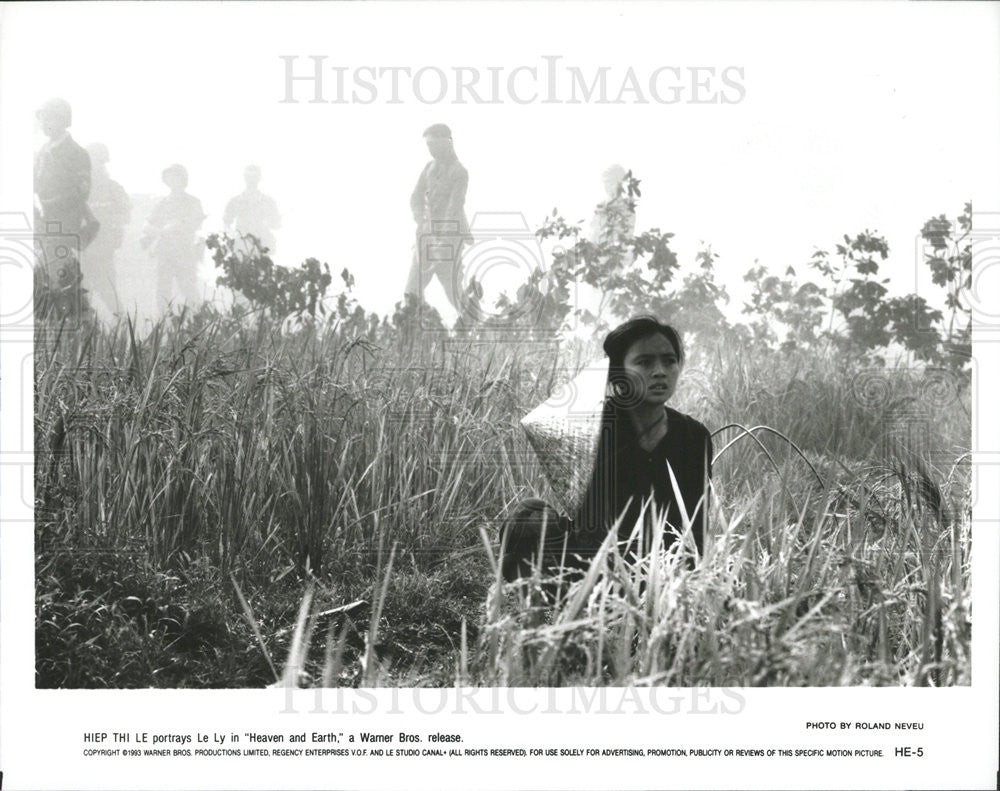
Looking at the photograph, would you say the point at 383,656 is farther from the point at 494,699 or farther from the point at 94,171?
the point at 94,171

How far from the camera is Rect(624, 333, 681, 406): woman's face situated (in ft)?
9.13

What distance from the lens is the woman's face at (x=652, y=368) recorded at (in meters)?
2.78

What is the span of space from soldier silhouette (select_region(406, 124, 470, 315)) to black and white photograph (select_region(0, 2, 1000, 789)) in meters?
0.01

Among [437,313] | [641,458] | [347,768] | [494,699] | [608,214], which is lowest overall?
[347,768]

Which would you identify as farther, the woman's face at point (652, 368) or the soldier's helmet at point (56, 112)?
the soldier's helmet at point (56, 112)

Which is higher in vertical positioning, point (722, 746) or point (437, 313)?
point (437, 313)

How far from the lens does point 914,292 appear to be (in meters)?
2.98

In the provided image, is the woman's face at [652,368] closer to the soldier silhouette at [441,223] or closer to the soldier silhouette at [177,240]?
the soldier silhouette at [441,223]

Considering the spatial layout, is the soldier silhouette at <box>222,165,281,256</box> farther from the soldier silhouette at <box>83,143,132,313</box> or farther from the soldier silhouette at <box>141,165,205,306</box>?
the soldier silhouette at <box>83,143,132,313</box>

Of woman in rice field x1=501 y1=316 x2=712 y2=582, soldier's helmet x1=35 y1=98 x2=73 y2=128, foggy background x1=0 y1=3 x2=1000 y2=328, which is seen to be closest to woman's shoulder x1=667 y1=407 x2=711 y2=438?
woman in rice field x1=501 y1=316 x2=712 y2=582

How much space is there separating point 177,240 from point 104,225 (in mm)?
241

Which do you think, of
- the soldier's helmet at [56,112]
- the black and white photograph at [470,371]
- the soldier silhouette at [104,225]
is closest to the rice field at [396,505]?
the black and white photograph at [470,371]

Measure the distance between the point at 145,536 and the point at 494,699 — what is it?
1.20 metres

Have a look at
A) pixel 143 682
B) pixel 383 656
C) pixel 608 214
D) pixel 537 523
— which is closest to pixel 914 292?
pixel 608 214
